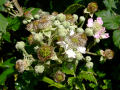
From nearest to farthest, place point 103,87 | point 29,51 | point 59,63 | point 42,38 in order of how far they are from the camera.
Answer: point 42,38, point 59,63, point 29,51, point 103,87

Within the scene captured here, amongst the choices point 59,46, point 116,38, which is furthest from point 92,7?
point 59,46

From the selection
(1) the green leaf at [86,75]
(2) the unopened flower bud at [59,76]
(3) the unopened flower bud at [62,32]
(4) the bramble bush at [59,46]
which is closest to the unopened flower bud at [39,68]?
(4) the bramble bush at [59,46]

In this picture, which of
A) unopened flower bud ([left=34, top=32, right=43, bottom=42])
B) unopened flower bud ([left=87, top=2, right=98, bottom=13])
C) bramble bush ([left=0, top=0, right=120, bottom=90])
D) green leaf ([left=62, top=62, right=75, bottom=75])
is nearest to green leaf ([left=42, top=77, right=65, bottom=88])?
bramble bush ([left=0, top=0, right=120, bottom=90])

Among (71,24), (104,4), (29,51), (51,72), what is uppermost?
(104,4)

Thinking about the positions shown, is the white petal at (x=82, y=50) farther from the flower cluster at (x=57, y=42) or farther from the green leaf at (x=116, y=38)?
the green leaf at (x=116, y=38)

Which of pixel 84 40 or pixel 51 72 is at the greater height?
pixel 84 40

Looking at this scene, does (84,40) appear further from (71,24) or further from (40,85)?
(40,85)

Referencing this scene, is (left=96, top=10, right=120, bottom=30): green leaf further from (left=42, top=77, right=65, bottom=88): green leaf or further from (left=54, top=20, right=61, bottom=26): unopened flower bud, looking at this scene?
(left=42, top=77, right=65, bottom=88): green leaf

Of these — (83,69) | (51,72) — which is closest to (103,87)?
(83,69)
